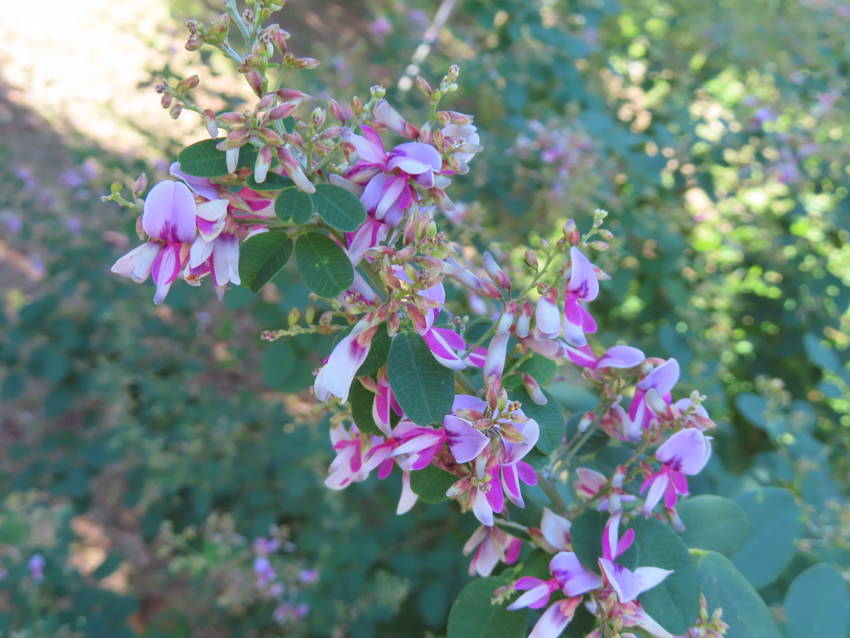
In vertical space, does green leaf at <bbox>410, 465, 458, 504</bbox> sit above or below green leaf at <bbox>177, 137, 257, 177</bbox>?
below

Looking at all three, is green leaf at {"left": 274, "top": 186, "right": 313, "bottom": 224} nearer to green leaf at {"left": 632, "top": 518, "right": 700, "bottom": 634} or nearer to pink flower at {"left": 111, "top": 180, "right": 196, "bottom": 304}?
pink flower at {"left": 111, "top": 180, "right": 196, "bottom": 304}

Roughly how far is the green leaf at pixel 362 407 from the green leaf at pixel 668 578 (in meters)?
0.34

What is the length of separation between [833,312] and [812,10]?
5.57ft

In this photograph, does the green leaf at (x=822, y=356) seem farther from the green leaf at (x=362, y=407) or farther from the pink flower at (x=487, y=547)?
the green leaf at (x=362, y=407)

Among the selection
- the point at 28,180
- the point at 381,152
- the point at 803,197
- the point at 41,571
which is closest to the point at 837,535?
the point at 381,152

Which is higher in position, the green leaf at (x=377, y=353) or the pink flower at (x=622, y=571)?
the green leaf at (x=377, y=353)

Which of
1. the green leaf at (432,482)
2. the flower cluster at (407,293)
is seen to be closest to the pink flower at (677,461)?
the flower cluster at (407,293)

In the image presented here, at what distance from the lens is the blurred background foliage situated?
6.91 ft

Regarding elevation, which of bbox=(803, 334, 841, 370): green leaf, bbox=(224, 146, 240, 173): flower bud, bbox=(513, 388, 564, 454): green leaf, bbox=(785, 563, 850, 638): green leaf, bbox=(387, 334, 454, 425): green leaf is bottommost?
bbox=(803, 334, 841, 370): green leaf

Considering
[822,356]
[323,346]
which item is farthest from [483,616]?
[822,356]

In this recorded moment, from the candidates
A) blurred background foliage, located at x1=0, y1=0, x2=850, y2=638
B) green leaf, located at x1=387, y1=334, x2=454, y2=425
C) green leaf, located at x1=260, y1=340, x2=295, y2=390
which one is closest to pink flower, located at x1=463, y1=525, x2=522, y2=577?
green leaf, located at x1=387, y1=334, x2=454, y2=425

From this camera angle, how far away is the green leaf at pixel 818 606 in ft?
3.54

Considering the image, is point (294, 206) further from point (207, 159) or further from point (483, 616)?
point (483, 616)

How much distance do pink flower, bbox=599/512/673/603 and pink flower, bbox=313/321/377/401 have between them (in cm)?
34
